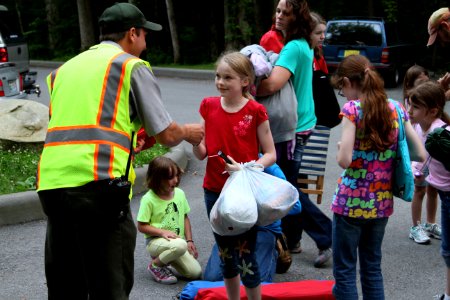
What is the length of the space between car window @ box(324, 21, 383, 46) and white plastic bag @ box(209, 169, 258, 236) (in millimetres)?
13482

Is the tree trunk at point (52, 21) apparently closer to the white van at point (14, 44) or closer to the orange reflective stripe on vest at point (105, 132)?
the white van at point (14, 44)

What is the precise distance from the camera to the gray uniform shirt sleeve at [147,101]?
3369 mm

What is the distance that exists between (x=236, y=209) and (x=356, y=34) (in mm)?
13807

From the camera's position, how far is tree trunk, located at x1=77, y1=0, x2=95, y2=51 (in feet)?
86.0

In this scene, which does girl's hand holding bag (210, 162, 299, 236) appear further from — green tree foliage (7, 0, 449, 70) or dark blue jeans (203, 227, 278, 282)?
green tree foliage (7, 0, 449, 70)

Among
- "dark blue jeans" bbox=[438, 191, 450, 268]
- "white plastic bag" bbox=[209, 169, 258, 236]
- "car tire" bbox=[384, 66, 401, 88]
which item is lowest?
"car tire" bbox=[384, 66, 401, 88]

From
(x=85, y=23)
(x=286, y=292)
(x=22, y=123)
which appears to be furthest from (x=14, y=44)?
(x=85, y=23)

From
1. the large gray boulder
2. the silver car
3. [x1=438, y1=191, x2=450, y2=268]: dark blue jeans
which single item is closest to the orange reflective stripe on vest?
[x1=438, y1=191, x2=450, y2=268]: dark blue jeans

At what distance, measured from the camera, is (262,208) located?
402 centimetres

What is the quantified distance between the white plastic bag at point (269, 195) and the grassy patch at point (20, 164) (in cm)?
340

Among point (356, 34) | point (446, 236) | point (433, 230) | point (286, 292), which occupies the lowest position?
point (433, 230)

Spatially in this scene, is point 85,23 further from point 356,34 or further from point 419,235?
point 419,235

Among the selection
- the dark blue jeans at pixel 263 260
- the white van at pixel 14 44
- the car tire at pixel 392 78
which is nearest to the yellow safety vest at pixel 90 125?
the dark blue jeans at pixel 263 260

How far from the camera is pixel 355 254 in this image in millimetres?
4082
